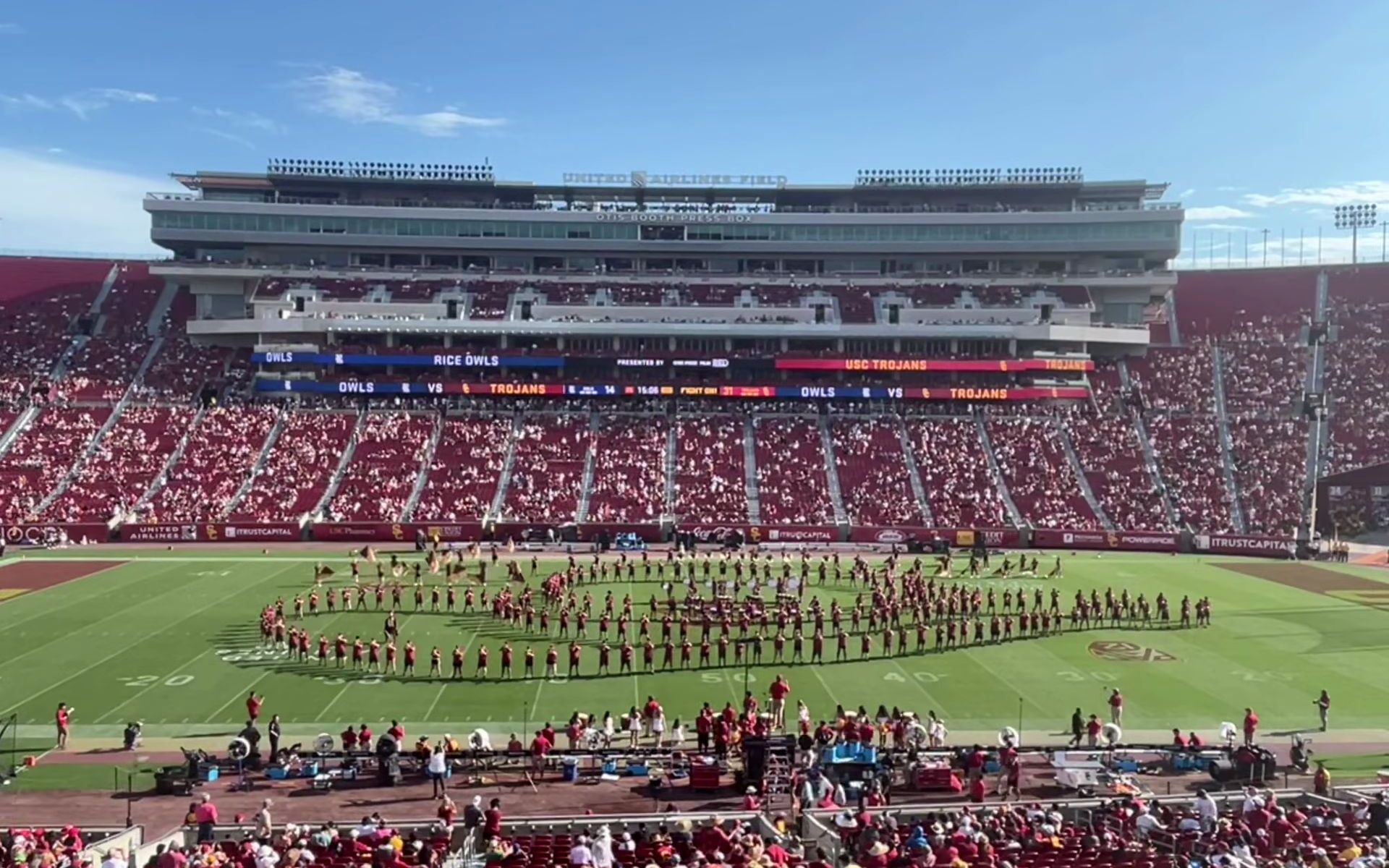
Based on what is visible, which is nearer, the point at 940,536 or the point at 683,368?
the point at 940,536

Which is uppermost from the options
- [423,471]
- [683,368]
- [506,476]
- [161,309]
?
[161,309]

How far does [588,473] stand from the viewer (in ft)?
193

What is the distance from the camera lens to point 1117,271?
75062 mm

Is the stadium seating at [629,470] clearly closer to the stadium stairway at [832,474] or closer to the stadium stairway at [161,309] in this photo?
the stadium stairway at [832,474]

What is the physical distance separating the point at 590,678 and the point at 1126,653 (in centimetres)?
1601

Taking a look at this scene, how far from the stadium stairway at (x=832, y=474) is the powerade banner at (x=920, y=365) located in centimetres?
345

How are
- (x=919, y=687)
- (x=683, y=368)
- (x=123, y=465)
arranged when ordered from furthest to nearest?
1. (x=683, y=368)
2. (x=123, y=465)
3. (x=919, y=687)

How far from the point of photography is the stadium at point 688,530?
1873 cm

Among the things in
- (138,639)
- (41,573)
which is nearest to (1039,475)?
(138,639)

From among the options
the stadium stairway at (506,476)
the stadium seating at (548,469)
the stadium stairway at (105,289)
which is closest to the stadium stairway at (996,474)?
the stadium seating at (548,469)

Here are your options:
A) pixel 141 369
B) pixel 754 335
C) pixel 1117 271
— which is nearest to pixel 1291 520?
pixel 1117 271

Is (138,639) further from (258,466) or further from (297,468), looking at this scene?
(258,466)

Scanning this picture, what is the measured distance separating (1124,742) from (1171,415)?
161ft

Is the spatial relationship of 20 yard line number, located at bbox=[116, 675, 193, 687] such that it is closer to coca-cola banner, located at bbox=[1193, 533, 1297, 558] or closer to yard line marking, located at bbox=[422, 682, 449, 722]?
yard line marking, located at bbox=[422, 682, 449, 722]
